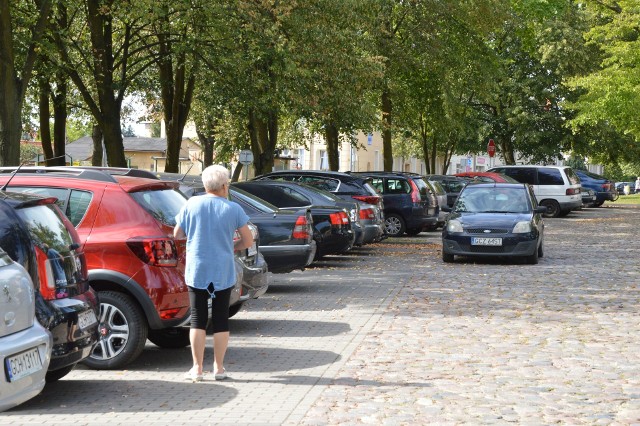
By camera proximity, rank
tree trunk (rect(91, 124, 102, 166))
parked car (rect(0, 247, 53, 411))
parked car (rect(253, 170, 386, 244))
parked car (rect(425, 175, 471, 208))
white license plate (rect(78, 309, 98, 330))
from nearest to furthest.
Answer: parked car (rect(0, 247, 53, 411)) → white license plate (rect(78, 309, 98, 330)) → parked car (rect(253, 170, 386, 244)) → parked car (rect(425, 175, 471, 208)) → tree trunk (rect(91, 124, 102, 166))

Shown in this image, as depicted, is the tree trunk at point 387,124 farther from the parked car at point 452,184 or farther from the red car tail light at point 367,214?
the red car tail light at point 367,214

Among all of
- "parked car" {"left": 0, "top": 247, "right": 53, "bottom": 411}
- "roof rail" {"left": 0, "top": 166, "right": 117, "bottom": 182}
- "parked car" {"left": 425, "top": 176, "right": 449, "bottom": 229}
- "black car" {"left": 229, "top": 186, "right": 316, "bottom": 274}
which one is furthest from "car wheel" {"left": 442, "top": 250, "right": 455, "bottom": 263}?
"parked car" {"left": 0, "top": 247, "right": 53, "bottom": 411}

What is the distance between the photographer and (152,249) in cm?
932

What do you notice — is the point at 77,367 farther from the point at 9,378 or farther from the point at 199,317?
the point at 9,378

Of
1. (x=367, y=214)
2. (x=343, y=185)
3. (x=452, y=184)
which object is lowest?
(x=367, y=214)

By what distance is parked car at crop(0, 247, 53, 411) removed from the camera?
19.4ft

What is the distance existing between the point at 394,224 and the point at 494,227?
8.36 metres

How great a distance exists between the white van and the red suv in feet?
113

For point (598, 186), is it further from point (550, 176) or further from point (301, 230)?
point (301, 230)

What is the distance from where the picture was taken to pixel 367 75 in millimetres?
27578

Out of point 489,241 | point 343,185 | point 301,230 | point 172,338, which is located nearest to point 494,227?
point 489,241

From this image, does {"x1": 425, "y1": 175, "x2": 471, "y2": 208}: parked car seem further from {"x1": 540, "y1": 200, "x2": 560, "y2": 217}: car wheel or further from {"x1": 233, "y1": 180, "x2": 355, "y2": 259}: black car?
{"x1": 233, "y1": 180, "x2": 355, "y2": 259}: black car

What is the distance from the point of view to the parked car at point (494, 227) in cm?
2050

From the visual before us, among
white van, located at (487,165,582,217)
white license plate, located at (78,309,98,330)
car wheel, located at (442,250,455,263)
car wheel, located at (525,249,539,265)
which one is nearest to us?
white license plate, located at (78,309,98,330)
